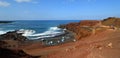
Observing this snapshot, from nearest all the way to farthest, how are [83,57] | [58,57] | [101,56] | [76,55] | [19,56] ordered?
[101,56] < [83,57] < [76,55] < [58,57] < [19,56]

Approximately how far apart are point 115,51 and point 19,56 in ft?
27.9

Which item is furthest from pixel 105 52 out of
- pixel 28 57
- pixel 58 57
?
pixel 28 57

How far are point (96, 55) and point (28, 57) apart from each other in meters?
7.65

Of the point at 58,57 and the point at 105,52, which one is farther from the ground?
the point at 105,52

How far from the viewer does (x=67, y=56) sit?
14.7 metres

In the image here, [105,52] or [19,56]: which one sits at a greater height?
[105,52]

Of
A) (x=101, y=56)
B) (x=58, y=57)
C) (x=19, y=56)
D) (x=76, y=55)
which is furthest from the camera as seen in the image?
(x=19, y=56)

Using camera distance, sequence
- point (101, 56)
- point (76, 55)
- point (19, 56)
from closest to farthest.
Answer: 1. point (101, 56)
2. point (76, 55)
3. point (19, 56)

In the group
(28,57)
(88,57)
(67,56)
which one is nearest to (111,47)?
(88,57)

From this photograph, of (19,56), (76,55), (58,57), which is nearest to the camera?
(76,55)

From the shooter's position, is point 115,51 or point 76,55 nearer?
point 115,51

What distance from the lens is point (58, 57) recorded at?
15.7 meters

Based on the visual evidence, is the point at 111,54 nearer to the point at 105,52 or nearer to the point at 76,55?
the point at 105,52

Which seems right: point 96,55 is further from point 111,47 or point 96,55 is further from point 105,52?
point 111,47
